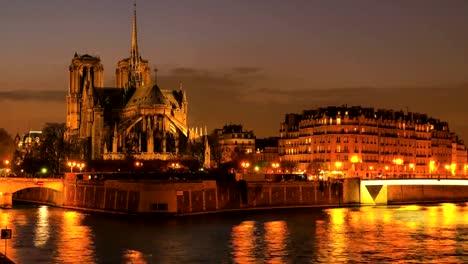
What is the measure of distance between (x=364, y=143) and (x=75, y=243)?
75501 mm

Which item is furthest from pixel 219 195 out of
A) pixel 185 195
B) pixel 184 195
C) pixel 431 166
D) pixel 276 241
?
pixel 431 166

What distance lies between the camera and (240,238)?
5397 centimetres

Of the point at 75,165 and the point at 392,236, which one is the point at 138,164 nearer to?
the point at 75,165

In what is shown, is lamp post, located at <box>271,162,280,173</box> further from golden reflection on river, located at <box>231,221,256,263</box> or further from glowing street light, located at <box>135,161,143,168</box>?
golden reflection on river, located at <box>231,221,256,263</box>

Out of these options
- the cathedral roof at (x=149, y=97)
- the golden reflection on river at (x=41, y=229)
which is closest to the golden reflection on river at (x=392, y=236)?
the golden reflection on river at (x=41, y=229)

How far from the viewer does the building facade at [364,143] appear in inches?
4683

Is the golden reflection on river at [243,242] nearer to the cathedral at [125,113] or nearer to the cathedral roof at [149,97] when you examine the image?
the cathedral at [125,113]

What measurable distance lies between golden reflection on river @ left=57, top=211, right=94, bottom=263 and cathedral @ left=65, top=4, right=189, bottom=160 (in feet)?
168

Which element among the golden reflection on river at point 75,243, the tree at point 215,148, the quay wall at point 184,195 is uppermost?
the tree at point 215,148

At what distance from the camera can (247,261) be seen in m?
44.3

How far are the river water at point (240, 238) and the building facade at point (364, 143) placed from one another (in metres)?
44.2

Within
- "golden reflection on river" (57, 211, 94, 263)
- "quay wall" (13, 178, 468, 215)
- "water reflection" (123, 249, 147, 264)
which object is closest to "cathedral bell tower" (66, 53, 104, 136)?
"quay wall" (13, 178, 468, 215)

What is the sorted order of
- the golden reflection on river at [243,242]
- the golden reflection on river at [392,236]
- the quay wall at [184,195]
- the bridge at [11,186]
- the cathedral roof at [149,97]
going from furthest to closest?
the cathedral roof at [149,97]
the bridge at [11,186]
the quay wall at [184,195]
the golden reflection on river at [392,236]
the golden reflection on river at [243,242]

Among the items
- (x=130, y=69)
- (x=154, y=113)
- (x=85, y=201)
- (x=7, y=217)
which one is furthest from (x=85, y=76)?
(x=7, y=217)
